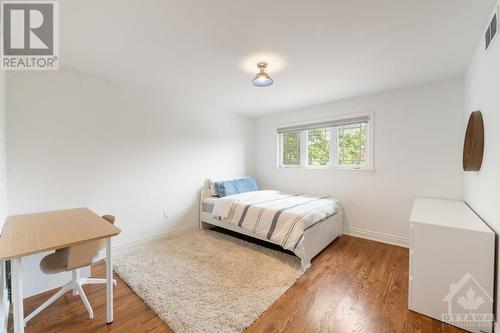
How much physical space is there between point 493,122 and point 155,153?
145 inches

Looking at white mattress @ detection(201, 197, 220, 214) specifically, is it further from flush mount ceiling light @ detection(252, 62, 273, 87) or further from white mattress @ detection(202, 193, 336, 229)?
flush mount ceiling light @ detection(252, 62, 273, 87)

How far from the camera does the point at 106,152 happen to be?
9.05 feet

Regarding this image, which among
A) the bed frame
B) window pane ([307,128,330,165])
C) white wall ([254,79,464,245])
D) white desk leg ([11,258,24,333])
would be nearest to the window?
window pane ([307,128,330,165])

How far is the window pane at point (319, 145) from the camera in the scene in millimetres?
3844

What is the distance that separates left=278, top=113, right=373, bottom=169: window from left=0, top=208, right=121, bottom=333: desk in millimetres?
3351

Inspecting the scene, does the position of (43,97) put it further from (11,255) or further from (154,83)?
(11,255)

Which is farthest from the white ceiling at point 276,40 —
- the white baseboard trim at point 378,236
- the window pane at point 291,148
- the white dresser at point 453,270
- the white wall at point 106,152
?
the white baseboard trim at point 378,236

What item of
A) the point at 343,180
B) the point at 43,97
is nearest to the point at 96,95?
the point at 43,97

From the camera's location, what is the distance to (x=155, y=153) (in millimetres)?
3244

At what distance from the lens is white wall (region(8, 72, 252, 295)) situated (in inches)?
86.2

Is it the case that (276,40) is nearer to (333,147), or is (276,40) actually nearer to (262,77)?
(262,77)

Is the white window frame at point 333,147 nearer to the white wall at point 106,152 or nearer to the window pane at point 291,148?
the window pane at point 291,148

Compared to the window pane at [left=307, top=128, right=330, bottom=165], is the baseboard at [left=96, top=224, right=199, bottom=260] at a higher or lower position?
lower

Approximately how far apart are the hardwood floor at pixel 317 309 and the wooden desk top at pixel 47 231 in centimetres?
71
